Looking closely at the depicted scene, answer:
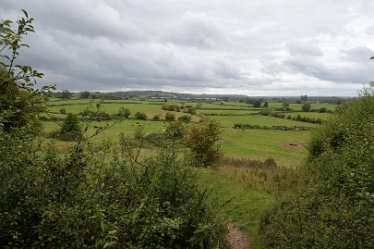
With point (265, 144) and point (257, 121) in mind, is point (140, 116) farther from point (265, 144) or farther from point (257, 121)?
point (257, 121)

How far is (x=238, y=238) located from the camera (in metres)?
11.8

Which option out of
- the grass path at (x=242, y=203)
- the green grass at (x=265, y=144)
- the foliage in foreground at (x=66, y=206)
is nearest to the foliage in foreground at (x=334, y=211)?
the grass path at (x=242, y=203)

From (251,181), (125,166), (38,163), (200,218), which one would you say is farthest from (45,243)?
(251,181)

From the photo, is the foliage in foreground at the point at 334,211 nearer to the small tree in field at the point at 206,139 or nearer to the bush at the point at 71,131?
the bush at the point at 71,131

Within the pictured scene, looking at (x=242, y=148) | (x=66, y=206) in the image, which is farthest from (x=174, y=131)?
(x=242, y=148)

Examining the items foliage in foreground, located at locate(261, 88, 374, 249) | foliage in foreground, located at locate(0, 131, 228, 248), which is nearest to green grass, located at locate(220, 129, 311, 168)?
foliage in foreground, located at locate(261, 88, 374, 249)

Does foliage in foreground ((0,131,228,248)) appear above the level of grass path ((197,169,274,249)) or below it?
above

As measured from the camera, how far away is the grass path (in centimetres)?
1260

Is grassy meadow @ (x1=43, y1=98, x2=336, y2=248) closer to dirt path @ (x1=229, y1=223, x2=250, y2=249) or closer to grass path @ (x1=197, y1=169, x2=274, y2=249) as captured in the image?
grass path @ (x1=197, y1=169, x2=274, y2=249)

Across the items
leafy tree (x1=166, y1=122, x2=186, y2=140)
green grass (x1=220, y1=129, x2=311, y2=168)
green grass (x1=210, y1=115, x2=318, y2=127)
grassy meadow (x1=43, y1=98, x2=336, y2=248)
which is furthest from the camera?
green grass (x1=210, y1=115, x2=318, y2=127)

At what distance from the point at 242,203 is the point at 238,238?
356 cm

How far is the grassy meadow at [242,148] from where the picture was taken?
30.7 feet

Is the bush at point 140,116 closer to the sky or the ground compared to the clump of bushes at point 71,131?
closer to the ground

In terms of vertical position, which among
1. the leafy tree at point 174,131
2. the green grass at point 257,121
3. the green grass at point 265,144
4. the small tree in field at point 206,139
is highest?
the leafy tree at point 174,131
